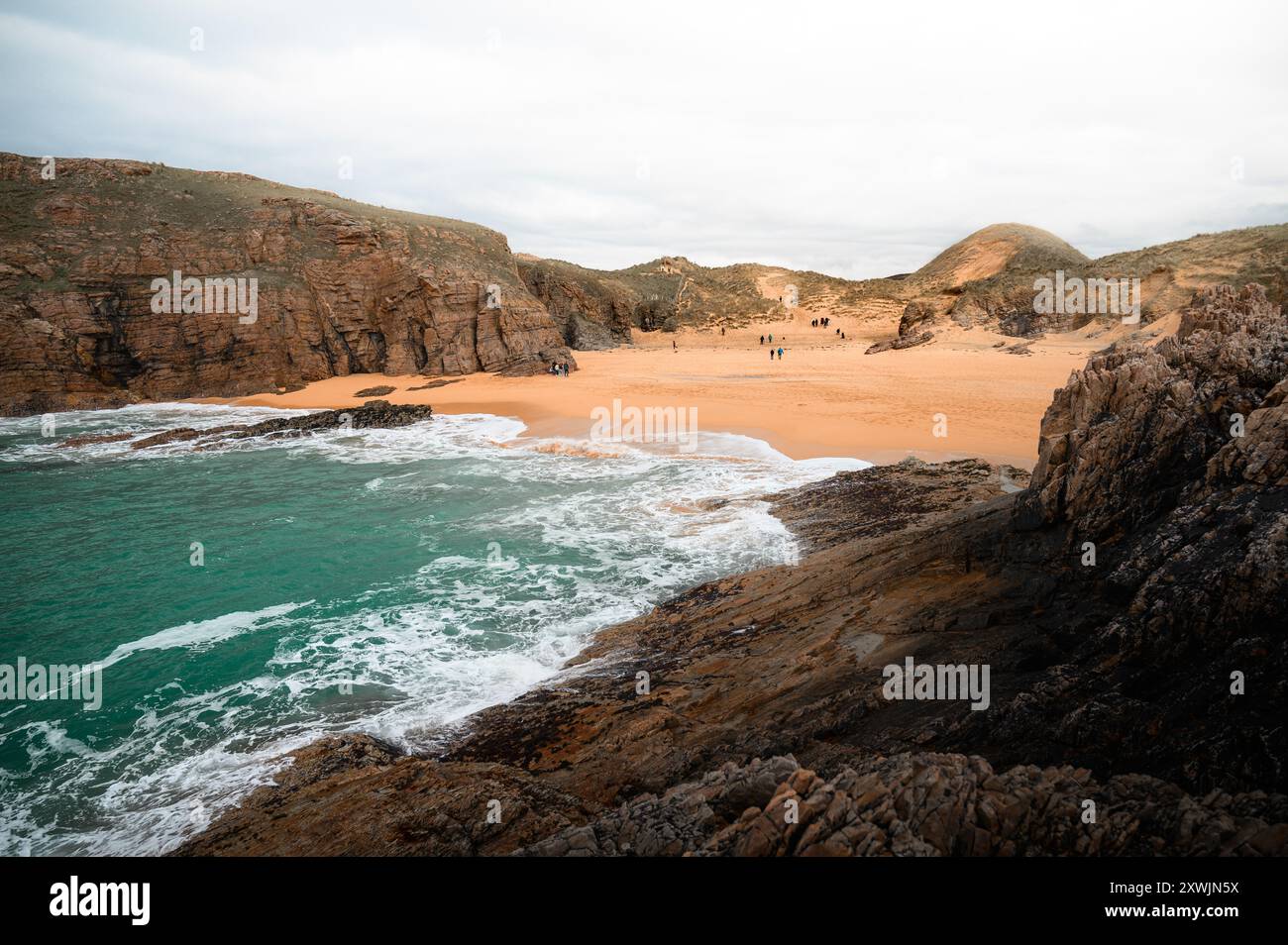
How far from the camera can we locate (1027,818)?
2877 mm

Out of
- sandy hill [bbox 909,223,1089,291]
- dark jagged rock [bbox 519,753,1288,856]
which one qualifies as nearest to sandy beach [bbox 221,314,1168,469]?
sandy hill [bbox 909,223,1089,291]

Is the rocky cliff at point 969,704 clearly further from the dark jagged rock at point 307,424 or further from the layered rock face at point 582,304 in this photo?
the layered rock face at point 582,304

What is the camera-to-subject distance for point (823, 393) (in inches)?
911

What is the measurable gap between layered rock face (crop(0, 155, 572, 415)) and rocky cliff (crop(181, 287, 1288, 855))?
2724cm

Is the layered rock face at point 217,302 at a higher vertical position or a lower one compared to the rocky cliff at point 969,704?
higher

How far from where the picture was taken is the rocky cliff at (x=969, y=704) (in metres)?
2.92

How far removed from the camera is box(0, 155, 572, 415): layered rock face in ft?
82.2

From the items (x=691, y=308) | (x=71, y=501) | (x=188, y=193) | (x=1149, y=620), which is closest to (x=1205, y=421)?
(x=1149, y=620)

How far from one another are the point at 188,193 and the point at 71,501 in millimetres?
22769

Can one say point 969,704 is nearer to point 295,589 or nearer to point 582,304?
point 295,589

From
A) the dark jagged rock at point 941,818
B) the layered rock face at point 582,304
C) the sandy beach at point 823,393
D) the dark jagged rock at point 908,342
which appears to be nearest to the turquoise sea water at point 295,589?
the sandy beach at point 823,393

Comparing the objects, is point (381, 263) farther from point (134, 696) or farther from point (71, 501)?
point (134, 696)

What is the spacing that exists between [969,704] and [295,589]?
360 inches

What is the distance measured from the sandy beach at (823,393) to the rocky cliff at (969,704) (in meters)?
7.42
